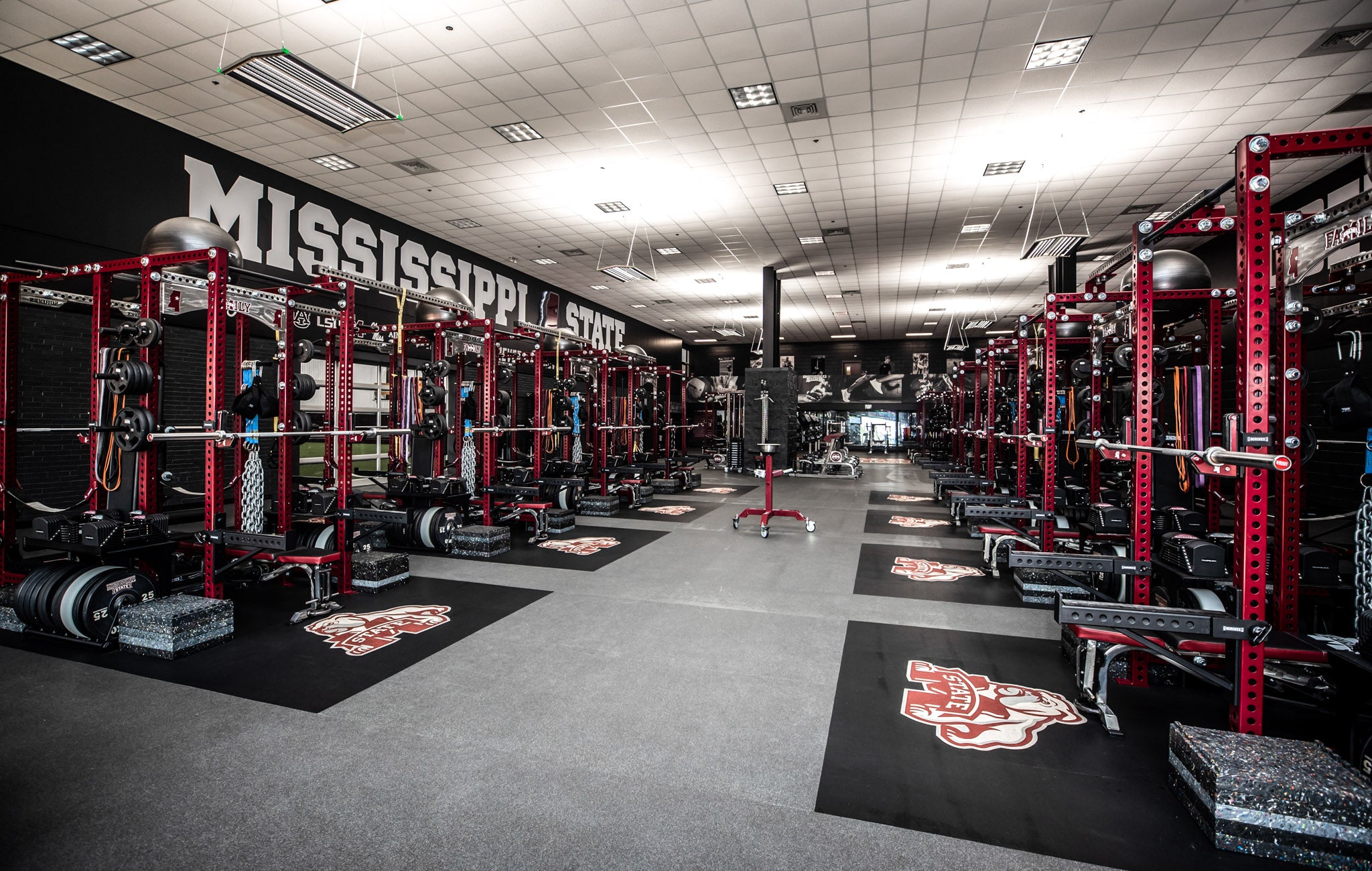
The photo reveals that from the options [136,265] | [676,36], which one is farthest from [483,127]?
[136,265]

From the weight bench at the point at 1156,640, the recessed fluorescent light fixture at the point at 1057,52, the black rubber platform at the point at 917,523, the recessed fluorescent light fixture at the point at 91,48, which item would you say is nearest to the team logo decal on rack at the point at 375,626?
the weight bench at the point at 1156,640

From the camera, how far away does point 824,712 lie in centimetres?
267

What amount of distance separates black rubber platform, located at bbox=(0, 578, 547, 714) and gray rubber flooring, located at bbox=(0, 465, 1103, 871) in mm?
112

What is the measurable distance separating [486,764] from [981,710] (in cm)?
210

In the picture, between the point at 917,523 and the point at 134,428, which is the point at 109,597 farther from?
the point at 917,523

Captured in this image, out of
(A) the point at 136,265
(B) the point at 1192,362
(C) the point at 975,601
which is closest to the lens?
(A) the point at 136,265

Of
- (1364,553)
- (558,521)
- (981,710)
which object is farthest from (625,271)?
(1364,553)

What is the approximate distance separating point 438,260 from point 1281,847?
1221 centimetres

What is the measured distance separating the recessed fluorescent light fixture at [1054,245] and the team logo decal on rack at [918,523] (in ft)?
12.9

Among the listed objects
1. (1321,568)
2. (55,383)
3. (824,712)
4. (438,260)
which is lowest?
(824,712)

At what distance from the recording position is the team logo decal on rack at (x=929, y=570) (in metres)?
5.10

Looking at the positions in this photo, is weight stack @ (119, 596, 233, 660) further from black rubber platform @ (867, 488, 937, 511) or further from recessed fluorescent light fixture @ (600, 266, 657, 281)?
black rubber platform @ (867, 488, 937, 511)

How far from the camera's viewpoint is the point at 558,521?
271 inches

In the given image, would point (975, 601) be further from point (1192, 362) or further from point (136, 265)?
point (136, 265)
